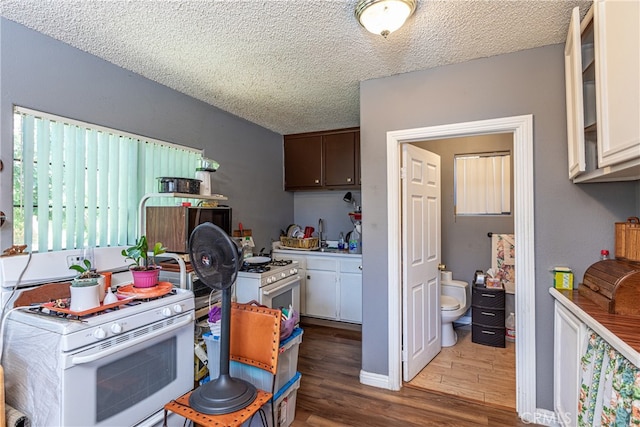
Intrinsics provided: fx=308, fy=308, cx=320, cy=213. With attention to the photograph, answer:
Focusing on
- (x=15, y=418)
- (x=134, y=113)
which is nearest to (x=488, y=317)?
(x=15, y=418)

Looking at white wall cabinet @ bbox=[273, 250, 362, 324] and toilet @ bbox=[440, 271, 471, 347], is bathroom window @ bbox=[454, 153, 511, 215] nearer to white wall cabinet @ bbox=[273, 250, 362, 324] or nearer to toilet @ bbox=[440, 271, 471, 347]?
toilet @ bbox=[440, 271, 471, 347]

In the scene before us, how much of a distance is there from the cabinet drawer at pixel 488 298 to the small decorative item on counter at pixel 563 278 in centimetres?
128

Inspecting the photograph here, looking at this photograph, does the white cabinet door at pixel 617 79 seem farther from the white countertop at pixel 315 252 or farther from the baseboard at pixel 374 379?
the white countertop at pixel 315 252

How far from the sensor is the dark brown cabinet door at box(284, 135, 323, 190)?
3910 mm

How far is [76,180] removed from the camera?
1.96 meters

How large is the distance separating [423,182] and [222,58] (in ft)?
6.10

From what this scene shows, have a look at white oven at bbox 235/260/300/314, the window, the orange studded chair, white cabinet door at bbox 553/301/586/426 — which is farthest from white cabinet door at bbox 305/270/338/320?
Result: white cabinet door at bbox 553/301/586/426

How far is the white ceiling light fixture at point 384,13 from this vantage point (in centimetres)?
147

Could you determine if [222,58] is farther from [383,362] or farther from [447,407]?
[447,407]

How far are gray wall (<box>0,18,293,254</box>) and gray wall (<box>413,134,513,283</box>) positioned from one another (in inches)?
76.5

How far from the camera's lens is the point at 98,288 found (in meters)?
1.55

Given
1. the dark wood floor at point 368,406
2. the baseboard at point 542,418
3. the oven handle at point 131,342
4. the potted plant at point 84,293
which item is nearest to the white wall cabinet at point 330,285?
the dark wood floor at point 368,406

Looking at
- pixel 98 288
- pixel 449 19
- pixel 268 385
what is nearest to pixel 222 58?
pixel 449 19

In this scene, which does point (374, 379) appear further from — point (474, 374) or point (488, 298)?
point (488, 298)
